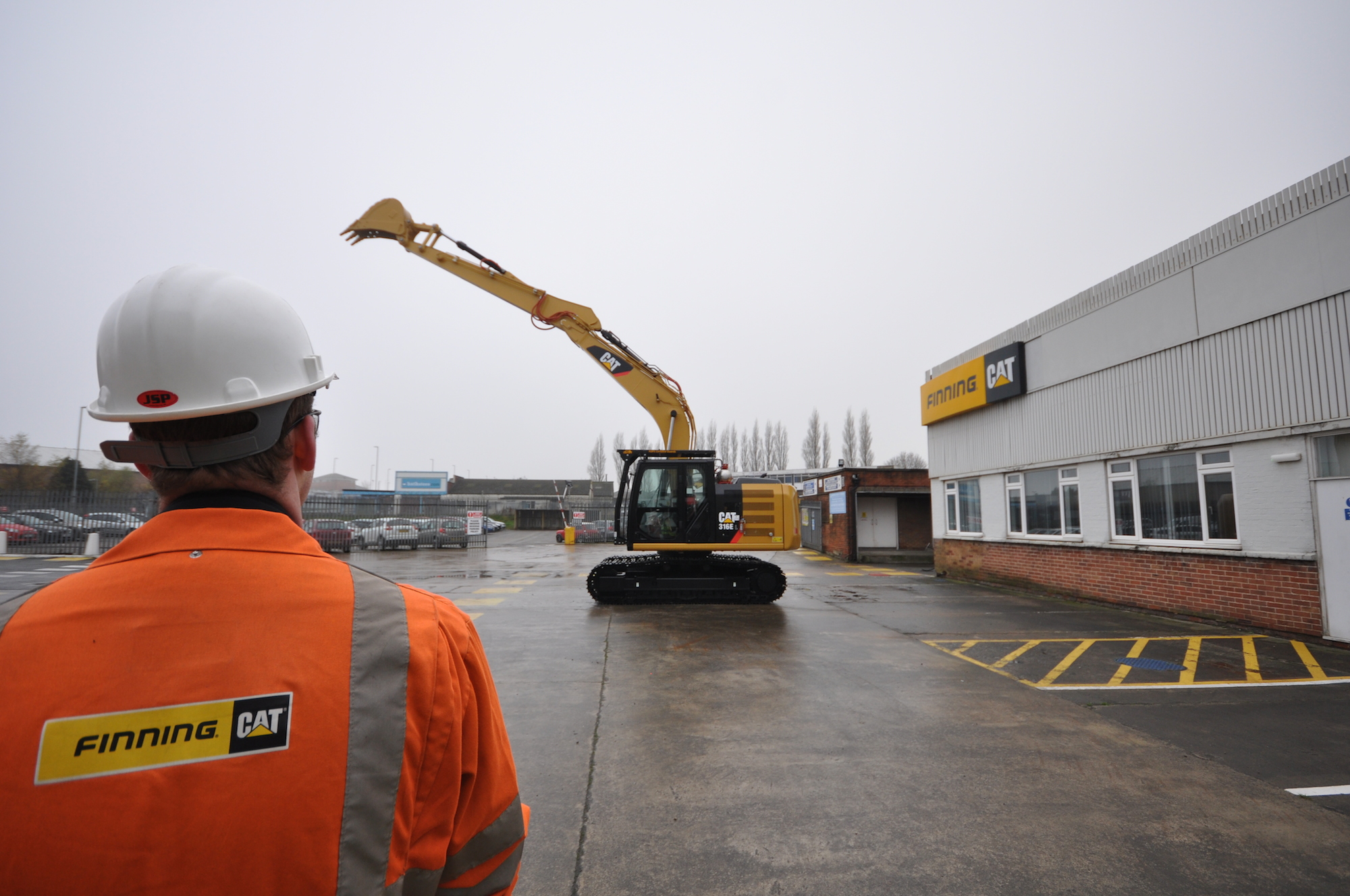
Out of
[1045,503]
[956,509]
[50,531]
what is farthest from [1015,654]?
[50,531]

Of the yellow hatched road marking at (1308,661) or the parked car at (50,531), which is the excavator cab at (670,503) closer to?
the yellow hatched road marking at (1308,661)

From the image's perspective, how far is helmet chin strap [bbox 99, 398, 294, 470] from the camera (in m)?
1.20

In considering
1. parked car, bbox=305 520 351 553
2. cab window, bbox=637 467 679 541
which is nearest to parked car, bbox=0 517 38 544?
parked car, bbox=305 520 351 553

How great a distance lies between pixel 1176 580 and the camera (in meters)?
10.4

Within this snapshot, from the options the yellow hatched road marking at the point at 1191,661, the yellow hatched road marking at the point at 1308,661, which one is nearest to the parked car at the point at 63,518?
the yellow hatched road marking at the point at 1191,661

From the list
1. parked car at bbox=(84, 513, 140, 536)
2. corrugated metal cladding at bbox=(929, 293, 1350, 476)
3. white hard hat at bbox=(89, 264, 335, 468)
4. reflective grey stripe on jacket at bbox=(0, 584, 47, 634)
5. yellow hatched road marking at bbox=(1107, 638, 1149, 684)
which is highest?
corrugated metal cladding at bbox=(929, 293, 1350, 476)

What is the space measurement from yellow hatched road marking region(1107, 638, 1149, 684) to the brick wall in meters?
1.98

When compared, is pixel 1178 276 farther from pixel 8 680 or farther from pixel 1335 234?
pixel 8 680

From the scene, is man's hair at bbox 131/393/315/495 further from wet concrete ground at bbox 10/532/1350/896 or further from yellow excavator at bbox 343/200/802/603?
yellow excavator at bbox 343/200/802/603

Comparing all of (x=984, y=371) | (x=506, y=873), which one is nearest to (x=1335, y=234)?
(x=984, y=371)

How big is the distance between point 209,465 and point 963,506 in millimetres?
17704

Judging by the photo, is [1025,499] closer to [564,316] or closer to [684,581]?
[684,581]

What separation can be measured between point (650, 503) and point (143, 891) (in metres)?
11.0

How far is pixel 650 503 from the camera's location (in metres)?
11.9
